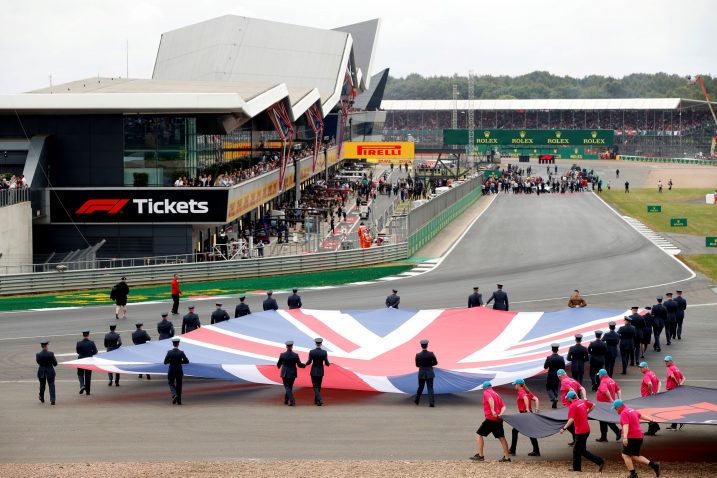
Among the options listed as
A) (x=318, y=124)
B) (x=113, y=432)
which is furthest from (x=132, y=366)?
(x=318, y=124)

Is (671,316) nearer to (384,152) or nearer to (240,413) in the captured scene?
(240,413)

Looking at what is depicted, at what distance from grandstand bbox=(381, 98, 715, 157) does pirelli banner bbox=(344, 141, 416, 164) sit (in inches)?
3952

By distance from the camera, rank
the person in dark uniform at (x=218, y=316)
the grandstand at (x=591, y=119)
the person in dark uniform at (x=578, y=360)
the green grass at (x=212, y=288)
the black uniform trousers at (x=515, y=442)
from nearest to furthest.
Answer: the black uniform trousers at (x=515, y=442)
the person in dark uniform at (x=578, y=360)
the person in dark uniform at (x=218, y=316)
the green grass at (x=212, y=288)
the grandstand at (x=591, y=119)

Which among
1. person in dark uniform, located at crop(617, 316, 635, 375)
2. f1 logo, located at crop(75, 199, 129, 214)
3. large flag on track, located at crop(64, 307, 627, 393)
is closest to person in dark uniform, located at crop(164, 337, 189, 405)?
large flag on track, located at crop(64, 307, 627, 393)

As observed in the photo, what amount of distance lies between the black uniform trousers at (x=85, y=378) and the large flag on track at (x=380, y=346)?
0.43 metres

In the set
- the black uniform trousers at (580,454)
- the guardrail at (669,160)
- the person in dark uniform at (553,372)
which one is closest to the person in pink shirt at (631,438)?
the black uniform trousers at (580,454)

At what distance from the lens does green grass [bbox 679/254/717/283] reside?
42406 millimetres

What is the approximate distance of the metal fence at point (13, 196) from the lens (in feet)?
130

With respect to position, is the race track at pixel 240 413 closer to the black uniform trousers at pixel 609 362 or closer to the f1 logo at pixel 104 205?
the black uniform trousers at pixel 609 362

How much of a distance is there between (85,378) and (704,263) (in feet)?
104

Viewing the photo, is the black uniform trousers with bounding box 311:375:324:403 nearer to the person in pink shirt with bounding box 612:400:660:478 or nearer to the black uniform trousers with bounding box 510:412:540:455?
the black uniform trousers with bounding box 510:412:540:455

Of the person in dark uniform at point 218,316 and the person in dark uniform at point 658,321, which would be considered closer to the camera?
the person in dark uniform at point 218,316

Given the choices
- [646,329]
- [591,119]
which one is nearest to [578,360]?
[646,329]

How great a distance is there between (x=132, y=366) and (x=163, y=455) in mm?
4319
